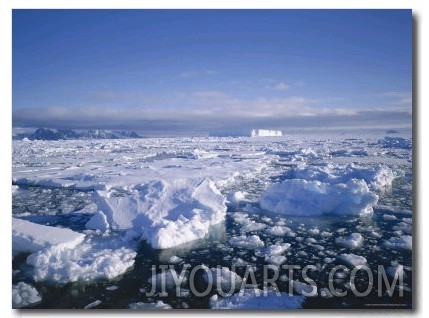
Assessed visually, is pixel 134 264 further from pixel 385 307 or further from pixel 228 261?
pixel 385 307

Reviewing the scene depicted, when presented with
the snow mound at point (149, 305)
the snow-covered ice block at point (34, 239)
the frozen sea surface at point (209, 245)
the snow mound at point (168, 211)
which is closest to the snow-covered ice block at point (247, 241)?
the frozen sea surface at point (209, 245)

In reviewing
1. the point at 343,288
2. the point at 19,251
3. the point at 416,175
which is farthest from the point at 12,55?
the point at 416,175

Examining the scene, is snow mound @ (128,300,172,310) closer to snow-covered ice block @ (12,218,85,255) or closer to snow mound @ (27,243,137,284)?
snow mound @ (27,243,137,284)

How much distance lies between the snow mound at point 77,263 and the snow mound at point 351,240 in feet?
9.97

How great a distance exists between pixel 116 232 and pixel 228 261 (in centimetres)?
197

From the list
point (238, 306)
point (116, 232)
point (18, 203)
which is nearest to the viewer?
point (238, 306)

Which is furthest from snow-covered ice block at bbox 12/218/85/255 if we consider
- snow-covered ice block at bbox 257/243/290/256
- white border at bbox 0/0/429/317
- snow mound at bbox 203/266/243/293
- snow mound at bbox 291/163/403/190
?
snow mound at bbox 291/163/403/190

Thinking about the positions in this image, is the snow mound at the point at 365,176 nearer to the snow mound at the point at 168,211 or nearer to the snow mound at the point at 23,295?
the snow mound at the point at 168,211

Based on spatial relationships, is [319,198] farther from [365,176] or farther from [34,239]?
[34,239]

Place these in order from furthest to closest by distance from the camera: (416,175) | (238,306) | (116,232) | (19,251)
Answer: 1. (116,232)
2. (19,251)
3. (416,175)
4. (238,306)

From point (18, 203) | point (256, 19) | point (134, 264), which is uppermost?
point (256, 19)

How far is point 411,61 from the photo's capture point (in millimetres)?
4086

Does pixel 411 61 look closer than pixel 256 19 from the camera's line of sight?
Yes

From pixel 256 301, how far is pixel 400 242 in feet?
7.70
